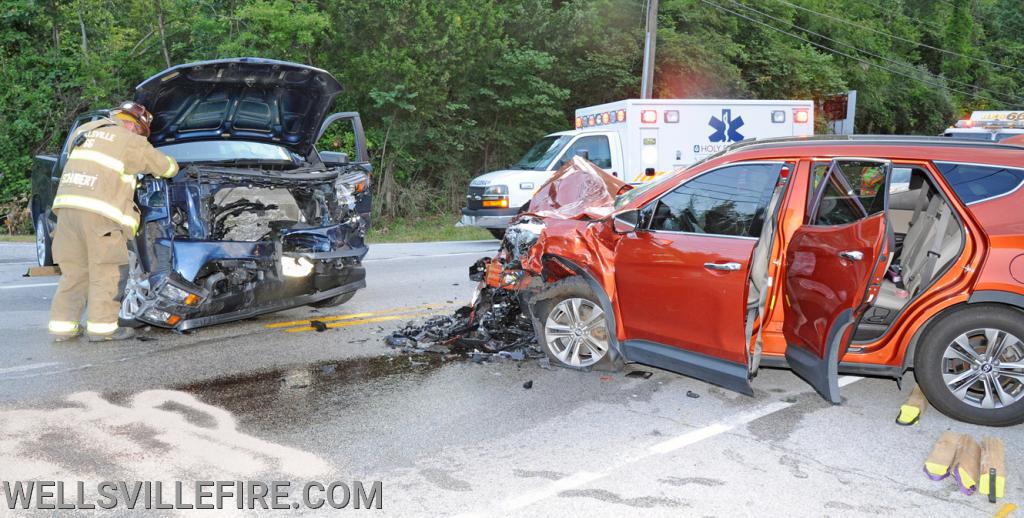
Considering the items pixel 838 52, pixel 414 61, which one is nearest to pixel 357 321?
pixel 414 61

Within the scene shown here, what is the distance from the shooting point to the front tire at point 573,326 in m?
5.96

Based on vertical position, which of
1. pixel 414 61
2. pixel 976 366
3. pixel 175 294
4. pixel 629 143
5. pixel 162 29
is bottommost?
pixel 976 366

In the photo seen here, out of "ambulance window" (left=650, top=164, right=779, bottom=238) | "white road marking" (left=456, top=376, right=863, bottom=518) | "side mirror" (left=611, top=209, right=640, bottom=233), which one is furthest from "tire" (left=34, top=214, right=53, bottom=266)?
"white road marking" (left=456, top=376, right=863, bottom=518)

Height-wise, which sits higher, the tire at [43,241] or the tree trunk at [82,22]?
the tree trunk at [82,22]

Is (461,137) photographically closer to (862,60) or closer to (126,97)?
(126,97)

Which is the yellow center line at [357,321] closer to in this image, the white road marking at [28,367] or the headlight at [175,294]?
the headlight at [175,294]

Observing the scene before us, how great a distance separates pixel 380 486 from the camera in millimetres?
4020

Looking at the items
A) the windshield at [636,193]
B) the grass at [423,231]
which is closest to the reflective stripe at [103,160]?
the windshield at [636,193]

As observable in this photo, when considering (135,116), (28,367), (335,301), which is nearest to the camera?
(28,367)

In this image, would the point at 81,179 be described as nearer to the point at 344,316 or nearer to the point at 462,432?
the point at 344,316

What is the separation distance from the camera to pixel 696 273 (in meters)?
5.26

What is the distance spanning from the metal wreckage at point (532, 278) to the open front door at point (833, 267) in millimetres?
1297

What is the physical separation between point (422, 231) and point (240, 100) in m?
11.2

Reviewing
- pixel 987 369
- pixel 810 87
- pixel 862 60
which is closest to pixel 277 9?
pixel 987 369
